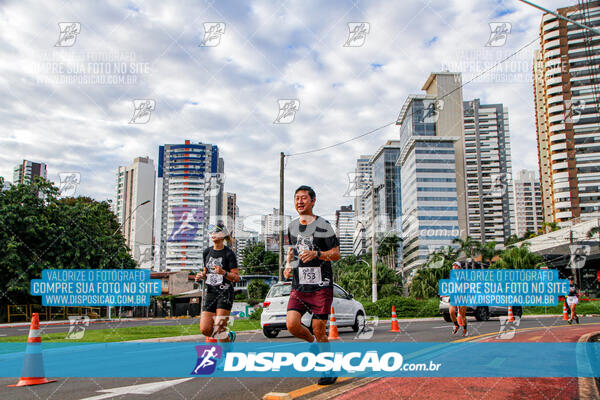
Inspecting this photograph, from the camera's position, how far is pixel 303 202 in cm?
467

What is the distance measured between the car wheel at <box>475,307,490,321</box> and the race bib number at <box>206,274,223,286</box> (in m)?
14.0

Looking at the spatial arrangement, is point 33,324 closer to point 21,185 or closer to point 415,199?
point 21,185

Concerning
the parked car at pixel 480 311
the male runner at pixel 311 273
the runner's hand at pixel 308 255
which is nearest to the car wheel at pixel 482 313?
the parked car at pixel 480 311

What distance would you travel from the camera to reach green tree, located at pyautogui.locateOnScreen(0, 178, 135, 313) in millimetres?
27328

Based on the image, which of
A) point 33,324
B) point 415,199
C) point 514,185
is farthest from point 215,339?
point 514,185

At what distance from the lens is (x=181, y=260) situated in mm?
163750

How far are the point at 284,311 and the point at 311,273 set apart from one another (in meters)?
7.75

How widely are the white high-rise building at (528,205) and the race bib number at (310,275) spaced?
20624 centimetres

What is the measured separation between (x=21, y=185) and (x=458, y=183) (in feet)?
434

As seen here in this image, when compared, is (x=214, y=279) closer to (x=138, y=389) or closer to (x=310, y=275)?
(x=138, y=389)

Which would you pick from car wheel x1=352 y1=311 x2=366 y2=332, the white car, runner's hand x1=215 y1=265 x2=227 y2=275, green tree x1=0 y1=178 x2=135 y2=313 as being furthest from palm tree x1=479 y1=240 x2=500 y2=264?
runner's hand x1=215 y1=265 x2=227 y2=275

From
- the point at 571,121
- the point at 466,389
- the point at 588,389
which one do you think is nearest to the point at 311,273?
the point at 466,389

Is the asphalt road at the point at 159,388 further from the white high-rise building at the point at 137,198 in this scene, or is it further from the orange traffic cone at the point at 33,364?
the white high-rise building at the point at 137,198

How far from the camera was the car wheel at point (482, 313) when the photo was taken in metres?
17.4
